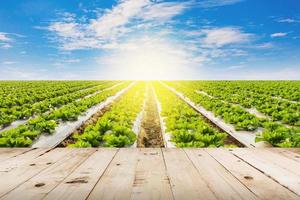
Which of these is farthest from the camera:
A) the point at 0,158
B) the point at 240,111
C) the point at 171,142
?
the point at 240,111

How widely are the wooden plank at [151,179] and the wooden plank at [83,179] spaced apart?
0.39 metres

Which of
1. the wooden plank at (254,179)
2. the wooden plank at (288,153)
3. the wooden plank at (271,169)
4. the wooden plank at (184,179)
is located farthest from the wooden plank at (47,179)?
the wooden plank at (288,153)

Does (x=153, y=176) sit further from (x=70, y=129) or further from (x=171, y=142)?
(x=70, y=129)

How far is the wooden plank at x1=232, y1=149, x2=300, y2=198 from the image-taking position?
295 centimetres

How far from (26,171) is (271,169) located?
8.73 ft

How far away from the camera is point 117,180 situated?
9.78ft

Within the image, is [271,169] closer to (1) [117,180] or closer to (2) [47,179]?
(1) [117,180]

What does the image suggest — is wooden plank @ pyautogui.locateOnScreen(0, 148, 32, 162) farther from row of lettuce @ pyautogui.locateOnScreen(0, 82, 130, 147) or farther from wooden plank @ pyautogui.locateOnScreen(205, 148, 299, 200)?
wooden plank @ pyautogui.locateOnScreen(205, 148, 299, 200)

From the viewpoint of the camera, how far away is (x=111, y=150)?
4.40m


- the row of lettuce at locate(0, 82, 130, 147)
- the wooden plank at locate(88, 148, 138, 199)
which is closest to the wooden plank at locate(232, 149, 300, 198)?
the wooden plank at locate(88, 148, 138, 199)

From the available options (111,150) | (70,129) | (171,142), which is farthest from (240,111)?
(111,150)

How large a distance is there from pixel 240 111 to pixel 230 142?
13.0 feet

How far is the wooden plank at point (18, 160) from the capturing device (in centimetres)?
346

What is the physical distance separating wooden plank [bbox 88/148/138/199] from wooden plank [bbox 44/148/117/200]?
0.07 meters
